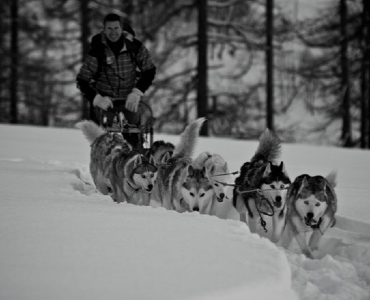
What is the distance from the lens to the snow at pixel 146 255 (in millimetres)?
2346

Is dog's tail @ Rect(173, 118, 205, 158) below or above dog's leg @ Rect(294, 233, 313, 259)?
above

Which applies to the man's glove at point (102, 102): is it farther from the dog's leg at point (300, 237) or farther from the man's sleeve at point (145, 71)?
the dog's leg at point (300, 237)

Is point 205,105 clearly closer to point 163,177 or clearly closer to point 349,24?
point 349,24

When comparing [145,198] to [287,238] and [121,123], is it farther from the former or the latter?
[287,238]

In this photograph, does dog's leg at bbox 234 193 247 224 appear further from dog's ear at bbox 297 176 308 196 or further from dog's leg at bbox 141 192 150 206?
dog's leg at bbox 141 192 150 206

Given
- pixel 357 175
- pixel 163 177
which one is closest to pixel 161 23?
pixel 357 175

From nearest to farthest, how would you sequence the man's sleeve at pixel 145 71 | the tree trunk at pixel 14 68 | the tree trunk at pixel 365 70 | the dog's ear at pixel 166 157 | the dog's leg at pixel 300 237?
the dog's leg at pixel 300 237 < the dog's ear at pixel 166 157 < the man's sleeve at pixel 145 71 < the tree trunk at pixel 365 70 < the tree trunk at pixel 14 68

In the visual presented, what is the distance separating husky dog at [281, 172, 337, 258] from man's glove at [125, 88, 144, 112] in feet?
7.39

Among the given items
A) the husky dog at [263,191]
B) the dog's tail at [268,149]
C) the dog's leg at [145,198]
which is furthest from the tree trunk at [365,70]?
the dog's leg at [145,198]

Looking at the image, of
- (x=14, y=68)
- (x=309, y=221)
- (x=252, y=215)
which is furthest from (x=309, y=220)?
(x=14, y=68)

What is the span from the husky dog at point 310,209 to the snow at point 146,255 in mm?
175


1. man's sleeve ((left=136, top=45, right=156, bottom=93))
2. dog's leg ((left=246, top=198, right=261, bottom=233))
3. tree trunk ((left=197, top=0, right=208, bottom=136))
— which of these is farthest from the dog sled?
tree trunk ((left=197, top=0, right=208, bottom=136))

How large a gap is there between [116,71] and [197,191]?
6.73ft

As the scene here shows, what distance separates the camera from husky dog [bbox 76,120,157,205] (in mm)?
5293
